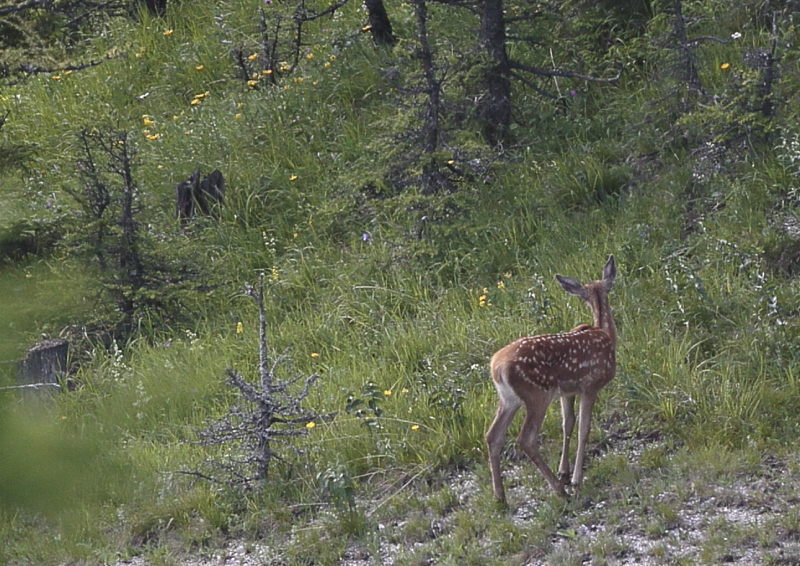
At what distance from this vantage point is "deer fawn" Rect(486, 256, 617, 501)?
5930mm

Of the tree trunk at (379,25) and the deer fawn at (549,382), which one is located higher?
the tree trunk at (379,25)

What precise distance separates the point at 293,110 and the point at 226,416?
17.7 feet

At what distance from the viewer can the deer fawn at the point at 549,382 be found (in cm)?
593

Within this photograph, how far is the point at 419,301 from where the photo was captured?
28.8 feet

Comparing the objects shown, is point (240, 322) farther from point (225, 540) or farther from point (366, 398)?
point (225, 540)

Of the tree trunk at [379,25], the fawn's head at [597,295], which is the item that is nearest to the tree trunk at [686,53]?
the fawn's head at [597,295]

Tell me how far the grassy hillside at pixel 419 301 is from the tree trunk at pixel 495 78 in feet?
0.57

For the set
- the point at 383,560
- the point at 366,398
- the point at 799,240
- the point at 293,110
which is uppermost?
the point at 293,110

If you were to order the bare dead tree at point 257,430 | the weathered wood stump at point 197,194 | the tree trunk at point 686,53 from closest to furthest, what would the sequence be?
1. the bare dead tree at point 257,430
2. the tree trunk at point 686,53
3. the weathered wood stump at point 197,194

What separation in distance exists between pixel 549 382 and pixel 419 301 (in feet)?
9.43

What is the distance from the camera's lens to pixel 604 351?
246 inches

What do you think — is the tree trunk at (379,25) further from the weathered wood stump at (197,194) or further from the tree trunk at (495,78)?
the weathered wood stump at (197,194)

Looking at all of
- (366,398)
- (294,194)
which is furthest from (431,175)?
(366,398)

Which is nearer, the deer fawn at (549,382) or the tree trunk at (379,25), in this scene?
the deer fawn at (549,382)
